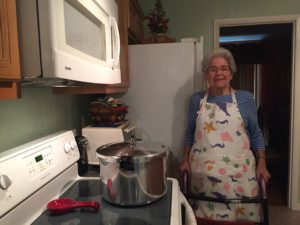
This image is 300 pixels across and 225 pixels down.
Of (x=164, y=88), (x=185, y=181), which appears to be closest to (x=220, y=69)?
(x=164, y=88)

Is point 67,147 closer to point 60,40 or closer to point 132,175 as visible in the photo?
point 132,175

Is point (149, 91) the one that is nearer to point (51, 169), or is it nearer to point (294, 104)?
point (51, 169)

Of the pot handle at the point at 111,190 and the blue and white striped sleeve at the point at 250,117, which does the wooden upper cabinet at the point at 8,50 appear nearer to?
the pot handle at the point at 111,190

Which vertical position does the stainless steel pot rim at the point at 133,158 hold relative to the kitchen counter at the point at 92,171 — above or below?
above

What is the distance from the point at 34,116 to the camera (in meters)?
1.13

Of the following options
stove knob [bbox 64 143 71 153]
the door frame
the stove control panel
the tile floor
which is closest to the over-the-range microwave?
the stove control panel

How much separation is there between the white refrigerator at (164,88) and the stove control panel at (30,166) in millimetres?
764

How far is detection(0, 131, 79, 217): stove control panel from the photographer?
0.75 m

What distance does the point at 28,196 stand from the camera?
845mm

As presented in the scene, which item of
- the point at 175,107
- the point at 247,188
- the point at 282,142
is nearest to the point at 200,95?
the point at 175,107

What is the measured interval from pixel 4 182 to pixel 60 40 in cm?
43

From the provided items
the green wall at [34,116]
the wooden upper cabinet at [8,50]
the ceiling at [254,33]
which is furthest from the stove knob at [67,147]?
the ceiling at [254,33]

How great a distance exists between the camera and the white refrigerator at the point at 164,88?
173cm

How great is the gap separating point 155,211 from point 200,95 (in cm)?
94
